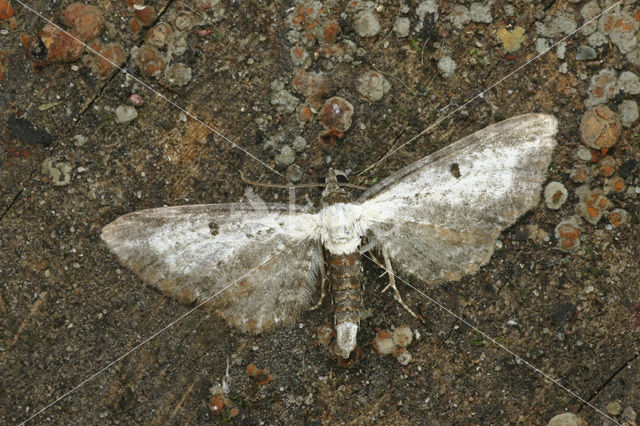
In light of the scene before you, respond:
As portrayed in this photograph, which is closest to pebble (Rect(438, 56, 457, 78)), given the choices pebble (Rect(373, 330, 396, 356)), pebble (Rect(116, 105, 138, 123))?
pebble (Rect(373, 330, 396, 356))

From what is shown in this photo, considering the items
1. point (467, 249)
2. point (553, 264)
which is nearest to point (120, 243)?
point (467, 249)

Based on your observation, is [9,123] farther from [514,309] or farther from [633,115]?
[633,115]

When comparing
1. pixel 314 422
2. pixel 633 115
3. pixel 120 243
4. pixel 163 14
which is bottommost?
pixel 314 422

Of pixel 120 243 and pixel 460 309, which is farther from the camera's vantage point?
pixel 460 309

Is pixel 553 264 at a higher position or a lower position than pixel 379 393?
higher

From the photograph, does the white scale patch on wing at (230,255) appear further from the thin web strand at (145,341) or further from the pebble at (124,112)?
the pebble at (124,112)

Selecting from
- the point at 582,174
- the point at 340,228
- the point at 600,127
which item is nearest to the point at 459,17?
the point at 600,127

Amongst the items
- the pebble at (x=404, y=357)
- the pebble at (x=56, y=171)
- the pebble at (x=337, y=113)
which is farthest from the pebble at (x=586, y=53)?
the pebble at (x=56, y=171)
